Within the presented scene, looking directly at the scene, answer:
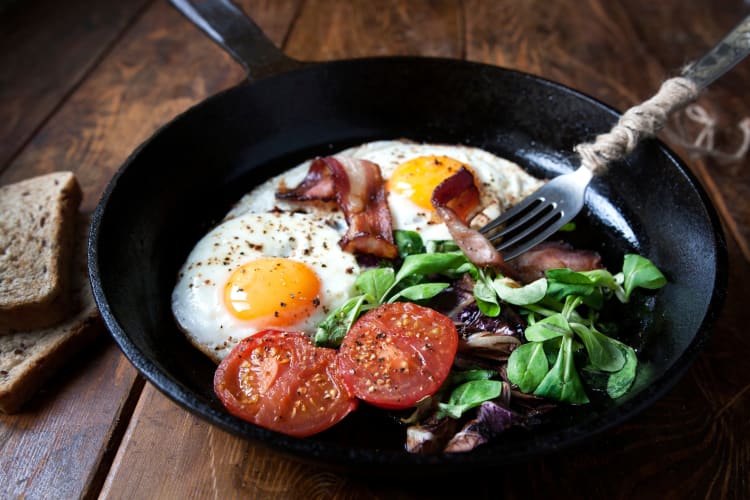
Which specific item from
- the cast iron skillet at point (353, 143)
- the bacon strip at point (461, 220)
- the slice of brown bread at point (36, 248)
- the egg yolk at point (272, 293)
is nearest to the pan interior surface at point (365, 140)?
the cast iron skillet at point (353, 143)

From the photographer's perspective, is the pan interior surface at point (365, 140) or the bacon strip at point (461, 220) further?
the bacon strip at point (461, 220)

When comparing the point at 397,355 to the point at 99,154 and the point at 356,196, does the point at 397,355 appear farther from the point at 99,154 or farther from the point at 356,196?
the point at 99,154

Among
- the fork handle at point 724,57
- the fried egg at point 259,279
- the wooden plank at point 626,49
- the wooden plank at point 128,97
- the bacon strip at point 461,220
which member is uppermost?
the fork handle at point 724,57

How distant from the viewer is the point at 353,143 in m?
2.97

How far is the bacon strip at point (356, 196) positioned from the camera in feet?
7.73

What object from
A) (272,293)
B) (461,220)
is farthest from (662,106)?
(272,293)

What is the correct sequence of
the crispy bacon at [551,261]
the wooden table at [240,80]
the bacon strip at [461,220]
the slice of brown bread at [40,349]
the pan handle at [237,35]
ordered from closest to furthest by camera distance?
the wooden table at [240,80]
the slice of brown bread at [40,349]
the bacon strip at [461,220]
the crispy bacon at [551,261]
the pan handle at [237,35]

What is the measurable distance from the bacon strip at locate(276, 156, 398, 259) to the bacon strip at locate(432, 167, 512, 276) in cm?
22

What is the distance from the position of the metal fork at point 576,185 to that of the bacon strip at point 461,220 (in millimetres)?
157

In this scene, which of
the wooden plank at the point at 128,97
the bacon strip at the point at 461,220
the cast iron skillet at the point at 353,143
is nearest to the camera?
the cast iron skillet at the point at 353,143

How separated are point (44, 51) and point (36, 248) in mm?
1806

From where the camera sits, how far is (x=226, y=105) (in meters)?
2.74

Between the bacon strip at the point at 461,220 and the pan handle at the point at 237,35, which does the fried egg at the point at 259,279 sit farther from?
the pan handle at the point at 237,35

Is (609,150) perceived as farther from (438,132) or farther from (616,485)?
(616,485)
